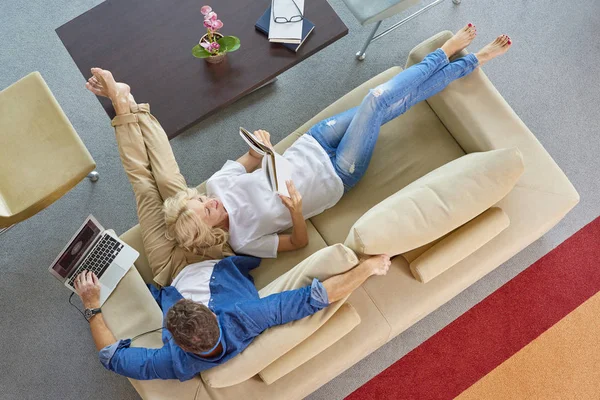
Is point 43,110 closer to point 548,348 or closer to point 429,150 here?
point 429,150

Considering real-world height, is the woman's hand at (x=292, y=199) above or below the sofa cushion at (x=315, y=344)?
above

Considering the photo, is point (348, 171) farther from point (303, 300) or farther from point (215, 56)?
point (215, 56)

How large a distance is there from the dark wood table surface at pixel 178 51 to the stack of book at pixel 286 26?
0.03 meters

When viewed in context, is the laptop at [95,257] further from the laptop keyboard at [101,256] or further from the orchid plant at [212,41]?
the orchid plant at [212,41]

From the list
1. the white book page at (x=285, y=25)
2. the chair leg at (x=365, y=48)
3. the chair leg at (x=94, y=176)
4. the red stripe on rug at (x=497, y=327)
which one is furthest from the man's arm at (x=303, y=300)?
the chair leg at (x=365, y=48)

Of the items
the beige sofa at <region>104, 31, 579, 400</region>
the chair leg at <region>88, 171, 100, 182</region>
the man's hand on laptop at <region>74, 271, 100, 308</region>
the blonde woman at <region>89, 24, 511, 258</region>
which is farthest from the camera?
the chair leg at <region>88, 171, 100, 182</region>

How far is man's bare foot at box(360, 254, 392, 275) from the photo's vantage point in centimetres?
193

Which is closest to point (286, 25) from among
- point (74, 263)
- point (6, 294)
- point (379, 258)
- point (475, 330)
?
point (379, 258)

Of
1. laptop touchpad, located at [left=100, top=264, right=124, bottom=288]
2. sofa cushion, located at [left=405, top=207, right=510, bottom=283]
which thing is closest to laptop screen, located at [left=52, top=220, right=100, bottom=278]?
laptop touchpad, located at [left=100, top=264, right=124, bottom=288]

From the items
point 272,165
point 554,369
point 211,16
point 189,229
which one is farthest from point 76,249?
point 554,369

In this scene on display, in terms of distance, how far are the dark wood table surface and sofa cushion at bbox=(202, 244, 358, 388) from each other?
3.07ft

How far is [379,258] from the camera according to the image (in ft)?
6.42

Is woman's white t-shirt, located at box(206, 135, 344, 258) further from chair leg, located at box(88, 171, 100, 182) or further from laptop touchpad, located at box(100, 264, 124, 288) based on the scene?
chair leg, located at box(88, 171, 100, 182)

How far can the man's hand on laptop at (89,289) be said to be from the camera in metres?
2.10
